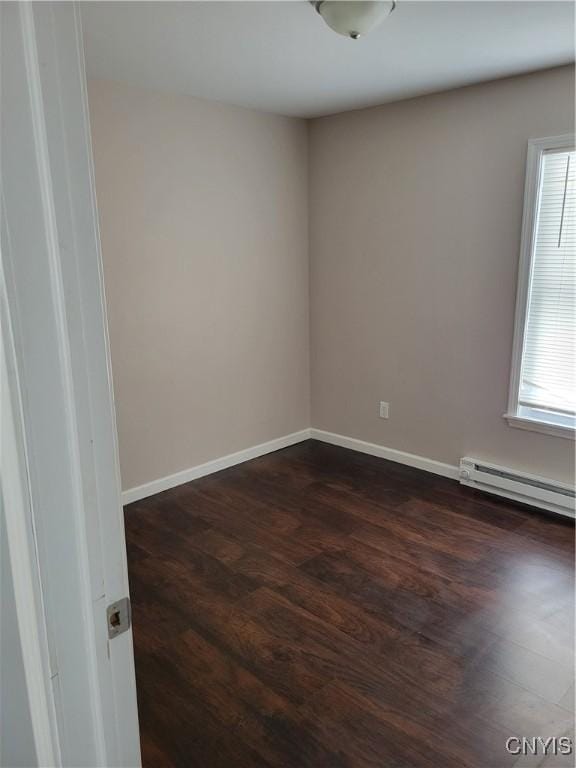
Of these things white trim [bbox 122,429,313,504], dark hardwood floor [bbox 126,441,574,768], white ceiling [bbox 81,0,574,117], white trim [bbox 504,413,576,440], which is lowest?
dark hardwood floor [bbox 126,441,574,768]

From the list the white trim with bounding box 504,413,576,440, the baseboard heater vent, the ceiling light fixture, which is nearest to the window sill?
the white trim with bounding box 504,413,576,440

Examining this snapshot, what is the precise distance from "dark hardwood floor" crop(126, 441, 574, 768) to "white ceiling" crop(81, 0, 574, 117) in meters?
2.40

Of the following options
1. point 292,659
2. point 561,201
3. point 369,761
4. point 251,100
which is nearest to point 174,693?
point 292,659

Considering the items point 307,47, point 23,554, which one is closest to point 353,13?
point 307,47

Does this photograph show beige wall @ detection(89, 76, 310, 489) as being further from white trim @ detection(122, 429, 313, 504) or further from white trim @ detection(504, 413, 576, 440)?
white trim @ detection(504, 413, 576, 440)

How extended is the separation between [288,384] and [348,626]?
2307mm

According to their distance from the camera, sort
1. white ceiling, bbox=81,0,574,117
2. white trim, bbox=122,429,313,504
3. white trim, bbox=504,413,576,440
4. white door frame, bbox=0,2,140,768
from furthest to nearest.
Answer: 1. white trim, bbox=122,429,313,504
2. white trim, bbox=504,413,576,440
3. white ceiling, bbox=81,0,574,117
4. white door frame, bbox=0,2,140,768

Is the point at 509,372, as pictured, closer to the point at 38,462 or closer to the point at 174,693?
the point at 174,693

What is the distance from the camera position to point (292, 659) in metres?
2.12

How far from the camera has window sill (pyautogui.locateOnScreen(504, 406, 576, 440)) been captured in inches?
123

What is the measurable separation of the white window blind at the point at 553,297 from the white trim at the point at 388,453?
76 centimetres

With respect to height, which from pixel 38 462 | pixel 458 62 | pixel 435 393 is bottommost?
pixel 435 393

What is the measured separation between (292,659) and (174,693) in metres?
0.45

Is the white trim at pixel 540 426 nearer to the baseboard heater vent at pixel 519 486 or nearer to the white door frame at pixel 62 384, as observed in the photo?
the baseboard heater vent at pixel 519 486
